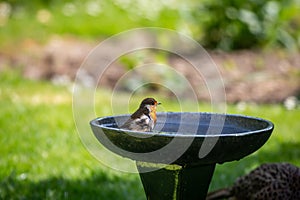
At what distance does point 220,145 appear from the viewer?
3.23 metres

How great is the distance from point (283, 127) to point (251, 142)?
3842 mm

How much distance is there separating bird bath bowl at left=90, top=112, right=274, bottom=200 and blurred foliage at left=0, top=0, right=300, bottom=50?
21.5 feet

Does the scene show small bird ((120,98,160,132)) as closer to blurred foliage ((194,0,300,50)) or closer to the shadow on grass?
the shadow on grass

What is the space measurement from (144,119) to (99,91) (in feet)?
16.8

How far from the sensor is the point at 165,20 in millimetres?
12320

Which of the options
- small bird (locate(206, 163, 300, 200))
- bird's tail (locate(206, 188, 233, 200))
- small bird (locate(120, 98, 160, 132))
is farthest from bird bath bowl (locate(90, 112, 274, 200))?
bird's tail (locate(206, 188, 233, 200))

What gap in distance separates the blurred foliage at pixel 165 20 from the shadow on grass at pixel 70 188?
5.68 meters

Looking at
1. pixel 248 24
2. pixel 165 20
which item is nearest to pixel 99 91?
pixel 248 24

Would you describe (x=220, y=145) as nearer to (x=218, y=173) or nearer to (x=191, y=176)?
(x=191, y=176)

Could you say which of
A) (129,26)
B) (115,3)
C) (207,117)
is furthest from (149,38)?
(207,117)

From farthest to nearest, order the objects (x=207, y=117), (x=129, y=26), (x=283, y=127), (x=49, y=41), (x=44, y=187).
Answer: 1. (x=129, y=26)
2. (x=49, y=41)
3. (x=283, y=127)
4. (x=44, y=187)
5. (x=207, y=117)

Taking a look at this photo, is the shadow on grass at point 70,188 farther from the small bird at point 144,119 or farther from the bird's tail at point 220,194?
the small bird at point 144,119

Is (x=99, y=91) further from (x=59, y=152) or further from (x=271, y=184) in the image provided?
(x=271, y=184)

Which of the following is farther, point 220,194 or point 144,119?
point 220,194
